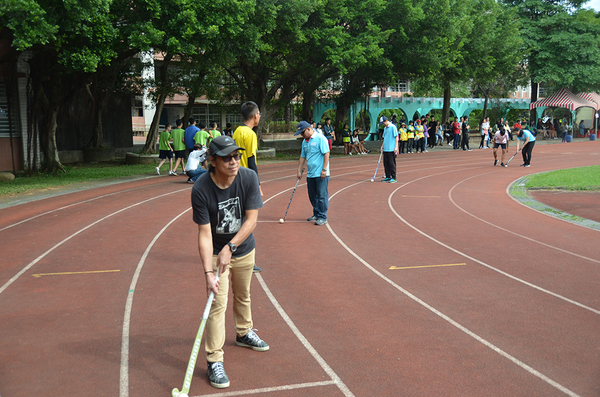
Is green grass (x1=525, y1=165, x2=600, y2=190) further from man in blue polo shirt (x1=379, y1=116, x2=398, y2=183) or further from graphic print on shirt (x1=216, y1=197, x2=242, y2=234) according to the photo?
graphic print on shirt (x1=216, y1=197, x2=242, y2=234)

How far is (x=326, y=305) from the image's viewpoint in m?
5.86

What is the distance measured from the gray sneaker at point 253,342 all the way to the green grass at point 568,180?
42.3 ft

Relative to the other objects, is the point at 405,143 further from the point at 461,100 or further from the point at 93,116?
the point at 461,100

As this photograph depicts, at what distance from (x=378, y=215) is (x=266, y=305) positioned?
5.86 m

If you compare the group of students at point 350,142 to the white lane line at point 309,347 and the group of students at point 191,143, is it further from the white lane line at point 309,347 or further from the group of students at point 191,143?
the white lane line at point 309,347

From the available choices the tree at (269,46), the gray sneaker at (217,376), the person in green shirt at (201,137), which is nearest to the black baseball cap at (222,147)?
the gray sneaker at (217,376)

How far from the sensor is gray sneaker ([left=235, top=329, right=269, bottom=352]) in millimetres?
4691

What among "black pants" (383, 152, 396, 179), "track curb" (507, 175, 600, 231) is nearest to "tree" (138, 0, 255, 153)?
"black pants" (383, 152, 396, 179)

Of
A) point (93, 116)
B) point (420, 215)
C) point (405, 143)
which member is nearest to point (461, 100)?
point (405, 143)

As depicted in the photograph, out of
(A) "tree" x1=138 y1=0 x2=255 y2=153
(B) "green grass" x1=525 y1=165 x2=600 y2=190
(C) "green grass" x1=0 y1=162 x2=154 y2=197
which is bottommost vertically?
(B) "green grass" x1=525 y1=165 x2=600 y2=190

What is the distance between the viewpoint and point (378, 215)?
1130 cm

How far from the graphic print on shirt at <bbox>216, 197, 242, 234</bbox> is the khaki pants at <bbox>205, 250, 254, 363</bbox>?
9.5 inches

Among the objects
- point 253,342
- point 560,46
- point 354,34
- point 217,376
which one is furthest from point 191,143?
point 560,46

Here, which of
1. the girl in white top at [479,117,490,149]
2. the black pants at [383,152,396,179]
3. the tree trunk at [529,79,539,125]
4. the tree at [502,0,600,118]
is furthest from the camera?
the tree trunk at [529,79,539,125]
